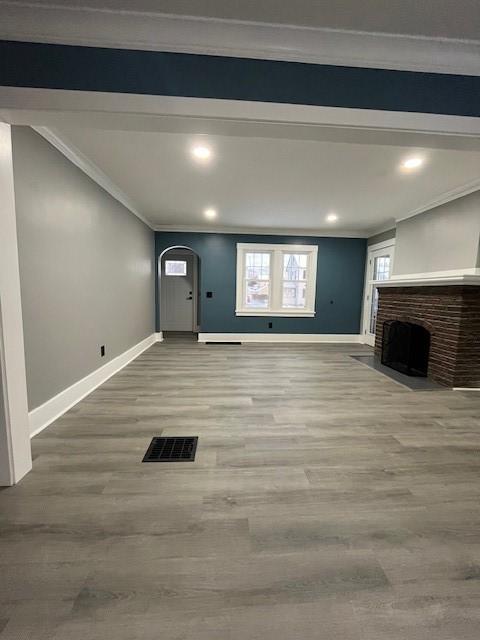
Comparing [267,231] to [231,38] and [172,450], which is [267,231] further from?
[172,450]

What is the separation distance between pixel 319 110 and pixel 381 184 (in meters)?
2.52

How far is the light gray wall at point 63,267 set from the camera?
2.20 metres

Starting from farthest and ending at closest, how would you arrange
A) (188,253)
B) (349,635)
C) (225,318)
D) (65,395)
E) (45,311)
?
(188,253), (225,318), (65,395), (45,311), (349,635)

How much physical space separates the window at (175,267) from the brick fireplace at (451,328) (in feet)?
18.2

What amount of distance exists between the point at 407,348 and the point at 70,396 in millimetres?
4583

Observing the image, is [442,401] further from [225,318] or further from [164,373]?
[225,318]

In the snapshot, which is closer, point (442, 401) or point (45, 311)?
point (45, 311)

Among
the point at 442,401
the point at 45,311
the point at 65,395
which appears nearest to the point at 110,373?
the point at 65,395

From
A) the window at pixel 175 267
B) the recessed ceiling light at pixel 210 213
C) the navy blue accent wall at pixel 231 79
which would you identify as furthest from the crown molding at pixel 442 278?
the window at pixel 175 267

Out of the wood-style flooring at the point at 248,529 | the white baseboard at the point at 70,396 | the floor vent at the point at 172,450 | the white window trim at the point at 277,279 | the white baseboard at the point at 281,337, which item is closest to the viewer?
the wood-style flooring at the point at 248,529

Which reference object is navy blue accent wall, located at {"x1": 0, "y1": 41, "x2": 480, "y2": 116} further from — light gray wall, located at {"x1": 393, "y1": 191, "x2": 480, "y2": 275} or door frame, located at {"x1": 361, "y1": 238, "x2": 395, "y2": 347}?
door frame, located at {"x1": 361, "y1": 238, "x2": 395, "y2": 347}

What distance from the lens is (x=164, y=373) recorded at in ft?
13.1

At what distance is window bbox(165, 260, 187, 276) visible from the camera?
7.76 metres

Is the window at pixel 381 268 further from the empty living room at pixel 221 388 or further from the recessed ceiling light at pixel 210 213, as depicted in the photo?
the recessed ceiling light at pixel 210 213
